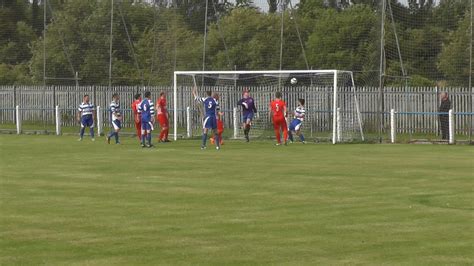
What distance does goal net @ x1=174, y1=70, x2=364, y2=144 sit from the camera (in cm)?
4000

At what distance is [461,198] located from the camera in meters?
17.1

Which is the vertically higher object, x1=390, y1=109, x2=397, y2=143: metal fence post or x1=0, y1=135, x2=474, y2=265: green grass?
x1=390, y1=109, x2=397, y2=143: metal fence post

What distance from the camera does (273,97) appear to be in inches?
1751

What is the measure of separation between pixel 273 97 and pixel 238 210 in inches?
1141

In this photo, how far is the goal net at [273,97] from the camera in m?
40.0

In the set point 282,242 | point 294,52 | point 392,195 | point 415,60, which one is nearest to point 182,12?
point 294,52

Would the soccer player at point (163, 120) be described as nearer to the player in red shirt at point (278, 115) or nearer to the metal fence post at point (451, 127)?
the player in red shirt at point (278, 115)

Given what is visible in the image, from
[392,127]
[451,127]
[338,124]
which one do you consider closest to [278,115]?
[338,124]

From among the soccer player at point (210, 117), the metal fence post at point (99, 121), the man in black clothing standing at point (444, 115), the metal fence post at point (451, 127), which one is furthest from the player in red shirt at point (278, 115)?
the metal fence post at point (99, 121)

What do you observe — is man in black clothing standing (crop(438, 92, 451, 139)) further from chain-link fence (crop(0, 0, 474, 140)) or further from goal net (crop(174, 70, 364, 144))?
goal net (crop(174, 70, 364, 144))

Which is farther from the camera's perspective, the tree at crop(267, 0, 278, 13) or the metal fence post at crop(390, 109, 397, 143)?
the tree at crop(267, 0, 278, 13)

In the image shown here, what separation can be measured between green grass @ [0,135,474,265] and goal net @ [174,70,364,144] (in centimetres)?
1170

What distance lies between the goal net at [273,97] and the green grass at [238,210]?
1170 cm

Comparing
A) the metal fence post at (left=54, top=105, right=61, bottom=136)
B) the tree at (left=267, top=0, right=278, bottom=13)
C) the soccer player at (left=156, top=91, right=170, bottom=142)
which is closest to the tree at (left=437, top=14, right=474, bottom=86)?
the soccer player at (left=156, top=91, right=170, bottom=142)
